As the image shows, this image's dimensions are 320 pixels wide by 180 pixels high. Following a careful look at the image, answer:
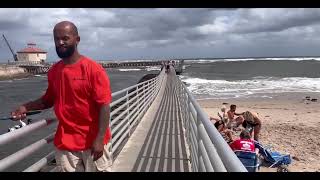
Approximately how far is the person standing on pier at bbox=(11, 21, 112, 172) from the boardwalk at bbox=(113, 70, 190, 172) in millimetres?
2684

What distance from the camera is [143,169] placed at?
575cm

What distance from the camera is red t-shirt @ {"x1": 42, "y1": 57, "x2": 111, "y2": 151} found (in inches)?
109

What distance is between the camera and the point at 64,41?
2.80 metres

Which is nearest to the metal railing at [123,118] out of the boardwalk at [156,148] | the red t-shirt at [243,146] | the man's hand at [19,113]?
the boardwalk at [156,148]

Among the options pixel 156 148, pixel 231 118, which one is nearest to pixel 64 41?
pixel 156 148

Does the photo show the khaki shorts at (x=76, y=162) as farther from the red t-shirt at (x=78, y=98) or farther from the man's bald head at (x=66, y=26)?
the man's bald head at (x=66, y=26)

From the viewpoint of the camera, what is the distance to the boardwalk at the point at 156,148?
5926 millimetres

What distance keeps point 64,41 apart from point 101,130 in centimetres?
64

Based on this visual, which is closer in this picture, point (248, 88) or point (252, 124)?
point (252, 124)

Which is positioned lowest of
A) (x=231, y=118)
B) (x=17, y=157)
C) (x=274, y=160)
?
(x=274, y=160)

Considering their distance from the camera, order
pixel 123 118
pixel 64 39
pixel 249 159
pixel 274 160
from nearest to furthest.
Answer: pixel 64 39, pixel 249 159, pixel 123 118, pixel 274 160

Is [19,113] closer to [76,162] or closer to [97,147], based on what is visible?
[76,162]

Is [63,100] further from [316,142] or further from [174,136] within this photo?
[316,142]

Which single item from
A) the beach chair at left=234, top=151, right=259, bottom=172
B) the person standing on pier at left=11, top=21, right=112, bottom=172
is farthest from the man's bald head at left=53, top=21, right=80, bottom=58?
the beach chair at left=234, top=151, right=259, bottom=172
